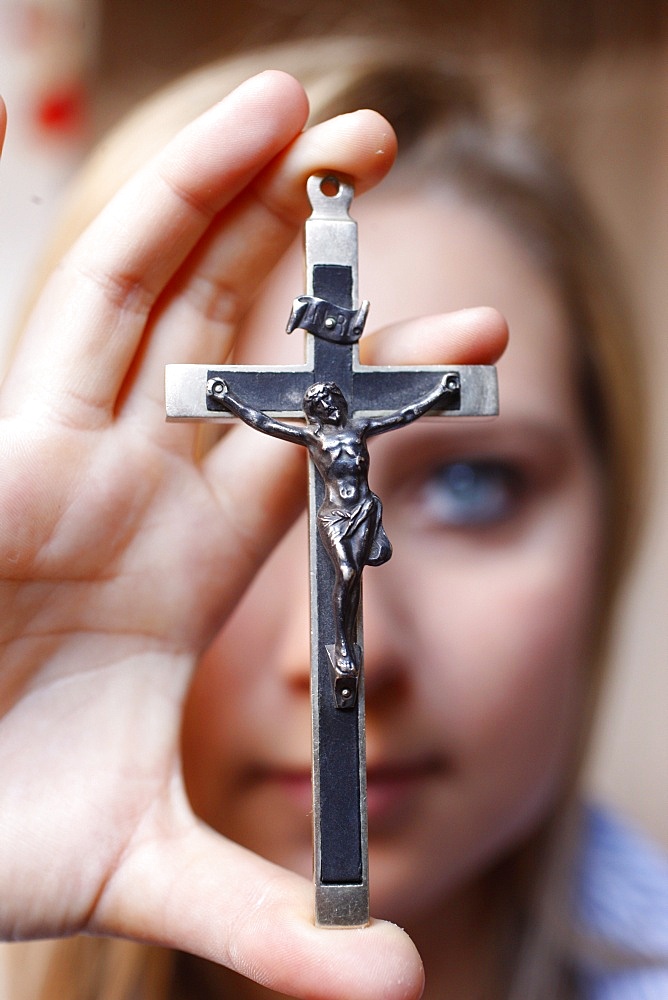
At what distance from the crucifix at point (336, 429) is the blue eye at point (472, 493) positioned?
10.3 inches

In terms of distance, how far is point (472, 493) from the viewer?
2.84 ft

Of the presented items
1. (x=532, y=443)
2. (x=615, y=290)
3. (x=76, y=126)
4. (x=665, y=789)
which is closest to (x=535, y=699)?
(x=532, y=443)

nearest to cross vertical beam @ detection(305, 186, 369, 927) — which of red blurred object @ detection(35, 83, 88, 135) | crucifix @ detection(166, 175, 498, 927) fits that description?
crucifix @ detection(166, 175, 498, 927)

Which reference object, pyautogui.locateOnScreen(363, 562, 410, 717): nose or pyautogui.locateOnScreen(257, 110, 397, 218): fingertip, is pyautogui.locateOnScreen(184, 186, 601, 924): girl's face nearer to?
pyautogui.locateOnScreen(363, 562, 410, 717): nose

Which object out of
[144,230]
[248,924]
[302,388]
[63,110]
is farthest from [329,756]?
[63,110]

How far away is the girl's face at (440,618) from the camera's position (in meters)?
0.78

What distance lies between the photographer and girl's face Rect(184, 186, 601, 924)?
0.78 metres

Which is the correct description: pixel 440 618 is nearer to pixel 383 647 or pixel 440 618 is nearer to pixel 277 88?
pixel 383 647

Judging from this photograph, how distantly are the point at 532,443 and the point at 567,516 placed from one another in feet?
0.25

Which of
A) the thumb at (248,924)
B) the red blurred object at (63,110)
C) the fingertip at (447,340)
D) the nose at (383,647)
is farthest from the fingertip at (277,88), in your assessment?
the red blurred object at (63,110)

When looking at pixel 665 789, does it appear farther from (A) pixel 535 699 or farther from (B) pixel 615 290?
(B) pixel 615 290

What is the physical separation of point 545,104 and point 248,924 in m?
1.12

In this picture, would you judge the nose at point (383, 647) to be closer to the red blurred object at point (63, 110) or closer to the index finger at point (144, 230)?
the index finger at point (144, 230)

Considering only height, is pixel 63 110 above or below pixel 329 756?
above
